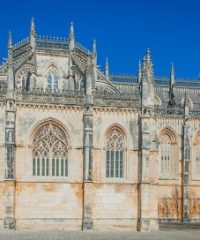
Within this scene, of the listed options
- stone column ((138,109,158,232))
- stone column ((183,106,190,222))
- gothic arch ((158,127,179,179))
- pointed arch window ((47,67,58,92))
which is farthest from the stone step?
pointed arch window ((47,67,58,92))

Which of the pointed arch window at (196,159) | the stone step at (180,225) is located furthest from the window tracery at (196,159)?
the stone step at (180,225)

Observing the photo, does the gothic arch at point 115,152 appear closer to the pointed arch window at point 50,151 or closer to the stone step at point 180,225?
the pointed arch window at point 50,151

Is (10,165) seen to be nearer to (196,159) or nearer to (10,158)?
(10,158)

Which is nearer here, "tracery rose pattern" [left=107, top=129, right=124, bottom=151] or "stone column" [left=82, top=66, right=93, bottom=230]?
"stone column" [left=82, top=66, right=93, bottom=230]

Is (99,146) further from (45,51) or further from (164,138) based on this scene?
(45,51)

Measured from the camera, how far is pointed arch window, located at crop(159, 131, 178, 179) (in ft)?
155

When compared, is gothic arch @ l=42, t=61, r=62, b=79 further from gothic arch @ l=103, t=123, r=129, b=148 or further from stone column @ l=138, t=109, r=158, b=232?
stone column @ l=138, t=109, r=158, b=232

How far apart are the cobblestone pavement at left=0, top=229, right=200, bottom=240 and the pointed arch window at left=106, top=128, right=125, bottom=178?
183 inches

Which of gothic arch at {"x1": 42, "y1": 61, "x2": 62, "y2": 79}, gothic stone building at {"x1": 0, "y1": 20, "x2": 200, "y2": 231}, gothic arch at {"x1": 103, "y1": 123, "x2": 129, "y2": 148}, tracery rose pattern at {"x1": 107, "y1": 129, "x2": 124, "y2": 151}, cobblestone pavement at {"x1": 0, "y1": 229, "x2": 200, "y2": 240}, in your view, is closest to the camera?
cobblestone pavement at {"x1": 0, "y1": 229, "x2": 200, "y2": 240}

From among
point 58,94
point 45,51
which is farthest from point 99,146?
point 45,51

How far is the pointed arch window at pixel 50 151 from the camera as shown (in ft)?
121

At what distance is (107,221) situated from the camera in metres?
36.8

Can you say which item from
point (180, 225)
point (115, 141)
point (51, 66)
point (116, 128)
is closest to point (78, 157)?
point (115, 141)

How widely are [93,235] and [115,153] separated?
716 centimetres
